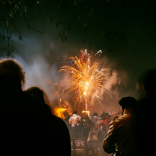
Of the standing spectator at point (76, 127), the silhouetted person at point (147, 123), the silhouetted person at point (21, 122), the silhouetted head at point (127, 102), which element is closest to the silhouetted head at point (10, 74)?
the silhouetted person at point (21, 122)

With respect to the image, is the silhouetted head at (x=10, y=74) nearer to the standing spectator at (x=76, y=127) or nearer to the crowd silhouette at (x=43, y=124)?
the crowd silhouette at (x=43, y=124)

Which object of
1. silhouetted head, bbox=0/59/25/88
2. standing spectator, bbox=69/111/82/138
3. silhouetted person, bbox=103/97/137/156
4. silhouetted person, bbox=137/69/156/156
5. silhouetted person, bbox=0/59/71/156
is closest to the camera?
silhouetted person, bbox=0/59/71/156

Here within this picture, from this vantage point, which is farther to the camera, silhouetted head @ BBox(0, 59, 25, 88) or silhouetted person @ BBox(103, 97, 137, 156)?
silhouetted person @ BBox(103, 97, 137, 156)

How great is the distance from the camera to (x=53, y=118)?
1868mm

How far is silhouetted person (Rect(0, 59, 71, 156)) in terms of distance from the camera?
56.0 inches

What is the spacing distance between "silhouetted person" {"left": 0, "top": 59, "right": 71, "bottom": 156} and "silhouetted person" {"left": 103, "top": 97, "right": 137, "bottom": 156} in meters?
1.10

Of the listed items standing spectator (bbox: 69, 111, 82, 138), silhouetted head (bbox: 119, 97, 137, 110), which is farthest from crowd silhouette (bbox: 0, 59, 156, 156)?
standing spectator (bbox: 69, 111, 82, 138)

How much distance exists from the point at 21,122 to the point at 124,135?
186cm

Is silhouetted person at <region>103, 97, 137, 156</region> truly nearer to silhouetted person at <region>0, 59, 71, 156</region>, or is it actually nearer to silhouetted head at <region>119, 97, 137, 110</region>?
silhouetted head at <region>119, 97, 137, 110</region>

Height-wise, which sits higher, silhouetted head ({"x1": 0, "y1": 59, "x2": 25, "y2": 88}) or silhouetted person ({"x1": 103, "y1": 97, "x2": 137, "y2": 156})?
silhouetted head ({"x1": 0, "y1": 59, "x2": 25, "y2": 88})

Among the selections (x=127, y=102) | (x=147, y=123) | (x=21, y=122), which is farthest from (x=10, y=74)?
(x=127, y=102)

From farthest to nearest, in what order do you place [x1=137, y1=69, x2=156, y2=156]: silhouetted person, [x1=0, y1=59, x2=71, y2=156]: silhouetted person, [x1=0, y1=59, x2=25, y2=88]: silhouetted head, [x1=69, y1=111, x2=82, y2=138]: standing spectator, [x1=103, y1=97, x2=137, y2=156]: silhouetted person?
[x1=69, y1=111, x2=82, y2=138]: standing spectator < [x1=103, y1=97, x2=137, y2=156]: silhouetted person < [x1=137, y1=69, x2=156, y2=156]: silhouetted person < [x1=0, y1=59, x2=25, y2=88]: silhouetted head < [x1=0, y1=59, x2=71, y2=156]: silhouetted person

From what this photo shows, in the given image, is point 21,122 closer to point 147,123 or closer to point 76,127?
point 147,123

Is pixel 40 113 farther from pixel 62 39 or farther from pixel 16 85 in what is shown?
pixel 62 39
